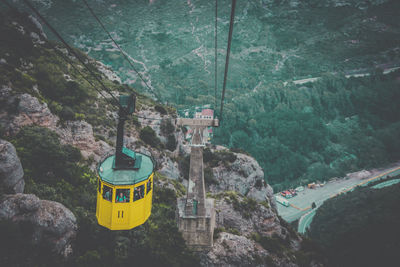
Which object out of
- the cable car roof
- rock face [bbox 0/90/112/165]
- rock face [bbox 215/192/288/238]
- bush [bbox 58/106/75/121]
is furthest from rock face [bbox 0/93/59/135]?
rock face [bbox 215/192/288/238]

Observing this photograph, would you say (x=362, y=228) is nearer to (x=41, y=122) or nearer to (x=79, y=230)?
(x=79, y=230)

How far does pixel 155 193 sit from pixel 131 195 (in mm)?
13508

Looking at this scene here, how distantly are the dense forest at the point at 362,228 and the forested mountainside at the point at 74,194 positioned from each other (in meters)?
19.7

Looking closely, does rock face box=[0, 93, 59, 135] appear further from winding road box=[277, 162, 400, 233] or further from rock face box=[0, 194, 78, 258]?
winding road box=[277, 162, 400, 233]

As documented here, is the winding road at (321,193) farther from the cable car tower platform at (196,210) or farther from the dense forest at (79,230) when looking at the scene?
the dense forest at (79,230)

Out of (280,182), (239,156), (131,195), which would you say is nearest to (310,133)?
(280,182)

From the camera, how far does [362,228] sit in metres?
45.1

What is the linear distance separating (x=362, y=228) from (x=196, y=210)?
4376 cm

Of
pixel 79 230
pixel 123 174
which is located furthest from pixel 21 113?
pixel 123 174

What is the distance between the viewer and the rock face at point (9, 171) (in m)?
10.9

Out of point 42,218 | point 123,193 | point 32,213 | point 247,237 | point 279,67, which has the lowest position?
point 247,237

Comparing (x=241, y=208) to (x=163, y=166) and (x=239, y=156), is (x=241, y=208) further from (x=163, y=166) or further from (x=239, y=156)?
(x=239, y=156)

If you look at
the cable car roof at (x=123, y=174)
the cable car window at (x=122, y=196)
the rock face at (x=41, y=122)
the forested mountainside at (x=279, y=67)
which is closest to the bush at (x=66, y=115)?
the rock face at (x=41, y=122)

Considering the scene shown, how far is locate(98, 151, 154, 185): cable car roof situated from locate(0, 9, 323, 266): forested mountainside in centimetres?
452
